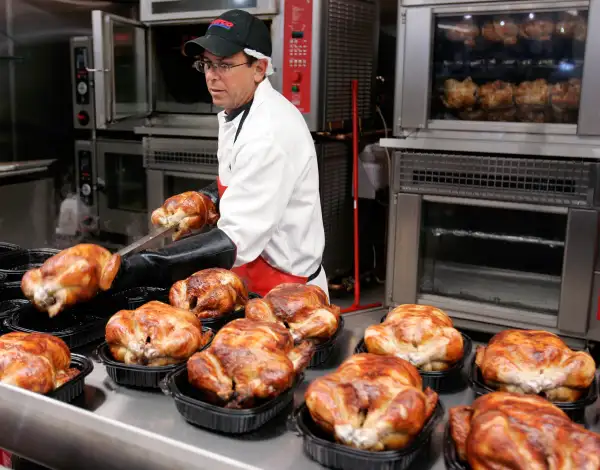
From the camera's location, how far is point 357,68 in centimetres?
406

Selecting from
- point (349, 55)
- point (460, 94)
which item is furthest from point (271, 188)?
point (349, 55)

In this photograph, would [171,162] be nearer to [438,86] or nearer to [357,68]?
[357,68]

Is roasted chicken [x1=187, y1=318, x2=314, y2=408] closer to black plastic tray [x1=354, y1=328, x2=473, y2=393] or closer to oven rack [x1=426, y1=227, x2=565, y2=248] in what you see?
black plastic tray [x1=354, y1=328, x2=473, y2=393]

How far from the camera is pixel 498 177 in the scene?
123 inches

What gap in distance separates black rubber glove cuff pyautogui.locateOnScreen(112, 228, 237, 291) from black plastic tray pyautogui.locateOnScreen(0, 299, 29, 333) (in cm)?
23

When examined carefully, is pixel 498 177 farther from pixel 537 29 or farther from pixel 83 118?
pixel 83 118

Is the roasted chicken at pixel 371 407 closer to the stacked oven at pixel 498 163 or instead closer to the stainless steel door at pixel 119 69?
the stacked oven at pixel 498 163

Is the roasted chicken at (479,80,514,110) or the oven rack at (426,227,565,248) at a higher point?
the roasted chicken at (479,80,514,110)

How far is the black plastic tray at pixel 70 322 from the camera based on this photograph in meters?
1.32

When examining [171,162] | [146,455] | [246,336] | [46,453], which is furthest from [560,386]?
[171,162]

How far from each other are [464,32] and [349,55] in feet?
3.04

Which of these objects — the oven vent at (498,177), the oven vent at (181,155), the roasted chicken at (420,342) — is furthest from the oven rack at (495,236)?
the roasted chicken at (420,342)

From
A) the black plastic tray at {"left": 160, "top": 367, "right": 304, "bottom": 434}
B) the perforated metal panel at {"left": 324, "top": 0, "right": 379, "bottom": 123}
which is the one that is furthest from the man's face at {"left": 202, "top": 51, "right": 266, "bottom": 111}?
the perforated metal panel at {"left": 324, "top": 0, "right": 379, "bottom": 123}

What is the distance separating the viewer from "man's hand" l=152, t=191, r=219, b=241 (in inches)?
84.0
